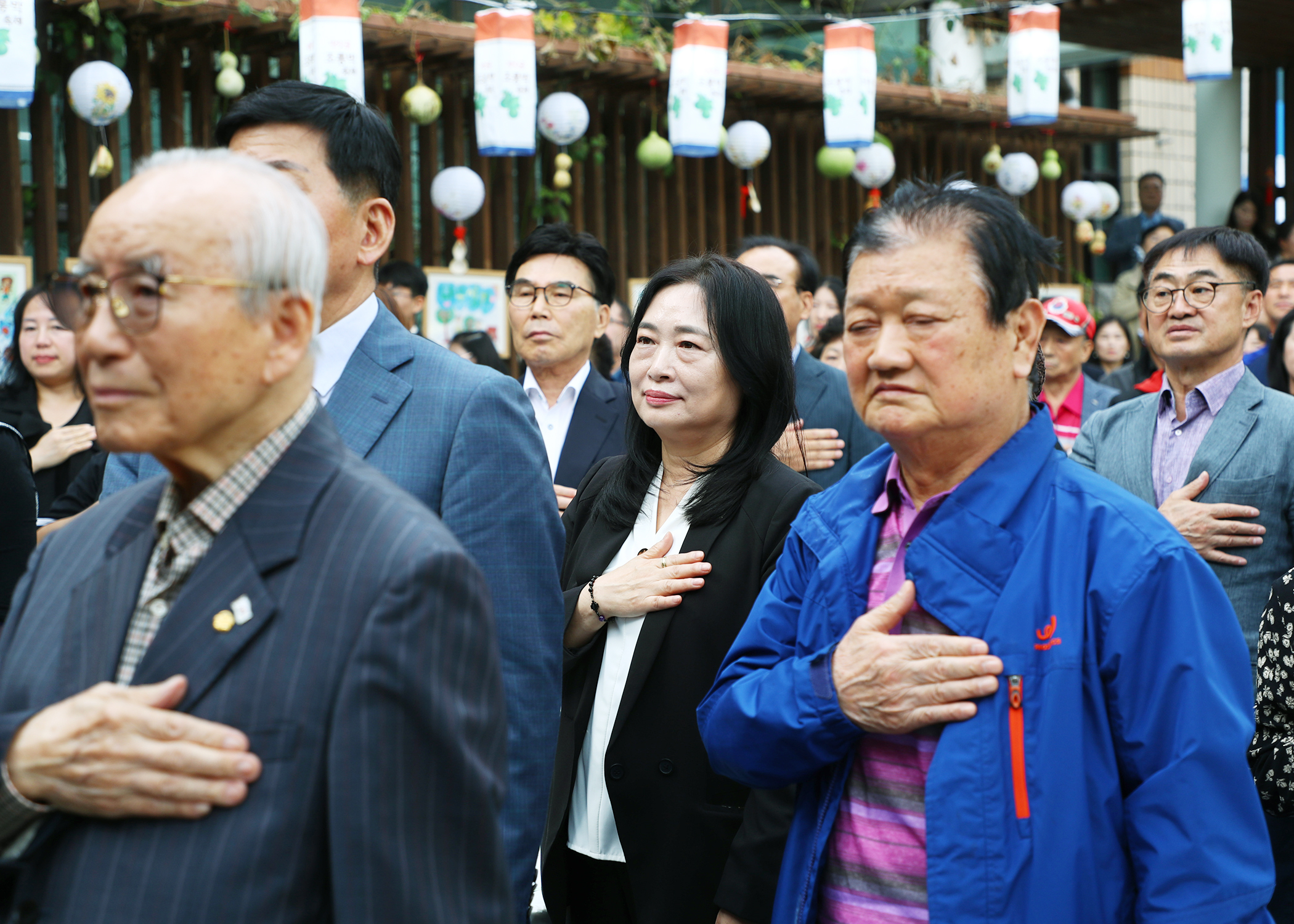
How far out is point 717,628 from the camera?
7.95 feet

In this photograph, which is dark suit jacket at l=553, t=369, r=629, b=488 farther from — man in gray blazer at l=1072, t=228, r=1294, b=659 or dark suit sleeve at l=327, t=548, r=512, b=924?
dark suit sleeve at l=327, t=548, r=512, b=924

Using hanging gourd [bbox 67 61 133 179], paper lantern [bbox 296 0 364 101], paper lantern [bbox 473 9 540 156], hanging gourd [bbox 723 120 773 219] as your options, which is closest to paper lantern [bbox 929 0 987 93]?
hanging gourd [bbox 723 120 773 219]

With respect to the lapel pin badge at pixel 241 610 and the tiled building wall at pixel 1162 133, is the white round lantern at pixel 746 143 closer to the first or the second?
the tiled building wall at pixel 1162 133

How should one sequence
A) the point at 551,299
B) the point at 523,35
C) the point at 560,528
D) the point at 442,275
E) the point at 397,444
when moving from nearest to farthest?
the point at 397,444
the point at 560,528
the point at 551,299
the point at 523,35
the point at 442,275

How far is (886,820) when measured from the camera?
1.69 meters

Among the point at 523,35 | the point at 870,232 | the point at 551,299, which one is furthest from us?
the point at 523,35

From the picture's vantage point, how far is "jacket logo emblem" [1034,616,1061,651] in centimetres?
156

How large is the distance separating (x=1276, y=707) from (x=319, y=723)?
1890 millimetres

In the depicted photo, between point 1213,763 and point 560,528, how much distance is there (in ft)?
3.51

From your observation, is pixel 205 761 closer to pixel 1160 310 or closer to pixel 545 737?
pixel 545 737

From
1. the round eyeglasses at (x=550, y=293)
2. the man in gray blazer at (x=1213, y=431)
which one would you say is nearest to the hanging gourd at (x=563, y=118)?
the round eyeglasses at (x=550, y=293)

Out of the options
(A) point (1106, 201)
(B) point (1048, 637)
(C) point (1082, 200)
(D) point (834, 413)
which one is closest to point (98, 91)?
(D) point (834, 413)

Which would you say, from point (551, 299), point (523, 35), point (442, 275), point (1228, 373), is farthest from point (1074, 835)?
point (442, 275)

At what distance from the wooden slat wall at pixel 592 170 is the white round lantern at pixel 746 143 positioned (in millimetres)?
A: 632
